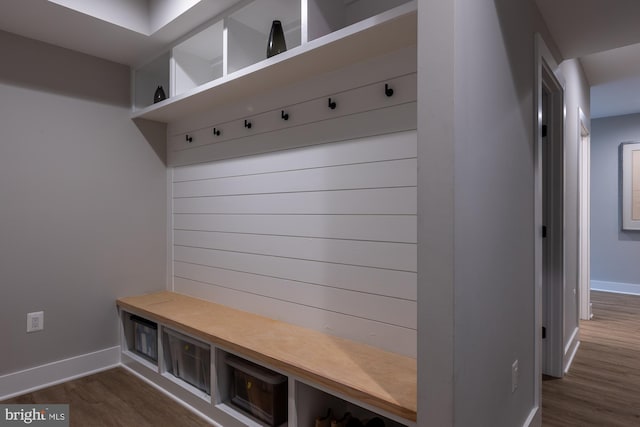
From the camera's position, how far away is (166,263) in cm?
315

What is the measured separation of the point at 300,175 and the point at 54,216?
67.5 inches

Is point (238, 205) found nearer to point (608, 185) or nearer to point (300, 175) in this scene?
point (300, 175)

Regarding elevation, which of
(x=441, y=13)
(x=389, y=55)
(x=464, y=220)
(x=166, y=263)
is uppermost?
(x=389, y=55)

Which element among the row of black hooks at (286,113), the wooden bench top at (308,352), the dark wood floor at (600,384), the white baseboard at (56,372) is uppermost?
the row of black hooks at (286,113)

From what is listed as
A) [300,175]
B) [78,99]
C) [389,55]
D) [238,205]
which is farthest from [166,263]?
[389,55]

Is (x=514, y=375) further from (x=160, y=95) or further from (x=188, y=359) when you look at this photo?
(x=160, y=95)

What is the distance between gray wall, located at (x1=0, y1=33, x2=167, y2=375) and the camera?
237 cm

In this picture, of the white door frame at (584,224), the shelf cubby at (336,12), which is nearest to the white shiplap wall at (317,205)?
the shelf cubby at (336,12)

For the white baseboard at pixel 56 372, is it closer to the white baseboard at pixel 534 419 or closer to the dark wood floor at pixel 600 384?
the white baseboard at pixel 534 419

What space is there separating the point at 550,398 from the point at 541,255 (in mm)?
974

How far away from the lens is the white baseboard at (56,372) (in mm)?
2344

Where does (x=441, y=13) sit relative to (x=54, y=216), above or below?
above

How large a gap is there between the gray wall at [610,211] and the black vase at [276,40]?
17.4 ft

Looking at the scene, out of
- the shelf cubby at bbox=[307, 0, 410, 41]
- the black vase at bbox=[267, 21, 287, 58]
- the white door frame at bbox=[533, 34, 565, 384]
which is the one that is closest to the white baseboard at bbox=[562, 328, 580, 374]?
the white door frame at bbox=[533, 34, 565, 384]
